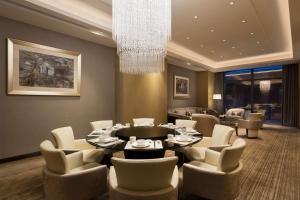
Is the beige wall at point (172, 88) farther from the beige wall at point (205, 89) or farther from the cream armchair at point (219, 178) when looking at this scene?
the cream armchair at point (219, 178)

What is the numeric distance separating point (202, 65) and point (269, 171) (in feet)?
19.8

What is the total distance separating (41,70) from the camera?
14.2 feet

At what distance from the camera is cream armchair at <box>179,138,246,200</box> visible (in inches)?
81.6

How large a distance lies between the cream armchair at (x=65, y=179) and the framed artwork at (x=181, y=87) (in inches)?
268

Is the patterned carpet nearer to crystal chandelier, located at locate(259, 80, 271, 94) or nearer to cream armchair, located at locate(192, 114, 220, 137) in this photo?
cream armchair, located at locate(192, 114, 220, 137)

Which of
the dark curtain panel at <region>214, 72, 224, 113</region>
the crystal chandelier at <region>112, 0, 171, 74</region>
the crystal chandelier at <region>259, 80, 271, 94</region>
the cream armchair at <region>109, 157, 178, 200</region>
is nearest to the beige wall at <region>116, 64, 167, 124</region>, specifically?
the crystal chandelier at <region>112, 0, 171, 74</region>

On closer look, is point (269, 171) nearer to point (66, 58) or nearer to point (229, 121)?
point (66, 58)

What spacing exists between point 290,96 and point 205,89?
383 centimetres

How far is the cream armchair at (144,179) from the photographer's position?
1.62m

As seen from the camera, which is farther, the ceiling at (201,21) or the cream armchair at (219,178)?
the ceiling at (201,21)

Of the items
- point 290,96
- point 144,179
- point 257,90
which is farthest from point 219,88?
point 144,179

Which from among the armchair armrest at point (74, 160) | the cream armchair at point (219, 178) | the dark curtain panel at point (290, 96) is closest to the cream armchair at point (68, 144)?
the armchair armrest at point (74, 160)

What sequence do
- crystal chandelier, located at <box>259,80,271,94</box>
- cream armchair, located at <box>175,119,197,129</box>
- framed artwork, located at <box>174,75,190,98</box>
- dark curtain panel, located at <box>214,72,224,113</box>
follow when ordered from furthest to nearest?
dark curtain panel, located at <box>214,72,224,113</box>
crystal chandelier, located at <box>259,80,271,94</box>
framed artwork, located at <box>174,75,190,98</box>
cream armchair, located at <box>175,119,197,129</box>

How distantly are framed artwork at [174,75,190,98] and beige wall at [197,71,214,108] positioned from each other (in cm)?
116
